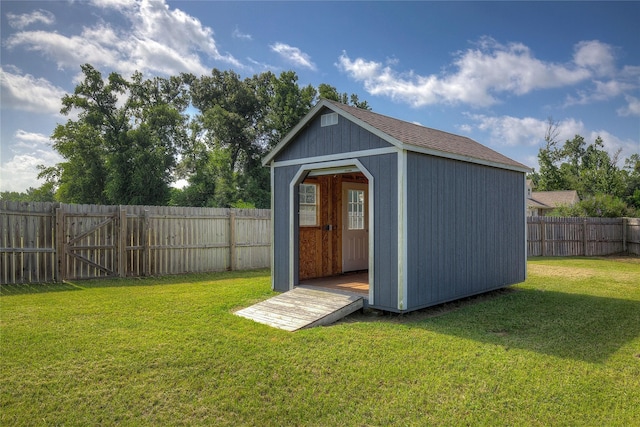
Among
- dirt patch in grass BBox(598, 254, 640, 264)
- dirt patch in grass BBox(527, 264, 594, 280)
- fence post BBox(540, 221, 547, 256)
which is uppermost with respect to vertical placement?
fence post BBox(540, 221, 547, 256)

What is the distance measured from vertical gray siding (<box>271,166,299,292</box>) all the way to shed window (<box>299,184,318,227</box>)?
2.72ft

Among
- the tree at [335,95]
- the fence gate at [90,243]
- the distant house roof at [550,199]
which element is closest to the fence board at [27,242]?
the fence gate at [90,243]

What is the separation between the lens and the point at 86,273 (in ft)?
31.7

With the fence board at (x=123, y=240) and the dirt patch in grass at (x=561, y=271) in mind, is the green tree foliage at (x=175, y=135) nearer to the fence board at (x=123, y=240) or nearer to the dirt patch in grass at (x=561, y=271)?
the fence board at (x=123, y=240)

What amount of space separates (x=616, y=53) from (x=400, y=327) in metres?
21.6

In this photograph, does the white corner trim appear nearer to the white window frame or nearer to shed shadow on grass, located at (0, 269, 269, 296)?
the white window frame

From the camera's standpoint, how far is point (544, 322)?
20.6ft

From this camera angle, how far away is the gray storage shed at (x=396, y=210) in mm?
6430

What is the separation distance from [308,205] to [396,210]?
3.15m

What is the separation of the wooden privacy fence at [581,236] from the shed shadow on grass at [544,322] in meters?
9.37

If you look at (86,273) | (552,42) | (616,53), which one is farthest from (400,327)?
(616,53)

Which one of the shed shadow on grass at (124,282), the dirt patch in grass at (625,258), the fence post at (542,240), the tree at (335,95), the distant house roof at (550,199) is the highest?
the tree at (335,95)

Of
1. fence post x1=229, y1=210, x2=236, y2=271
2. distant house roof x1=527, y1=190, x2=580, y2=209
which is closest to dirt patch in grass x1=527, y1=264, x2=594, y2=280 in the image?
fence post x1=229, y1=210, x2=236, y2=271

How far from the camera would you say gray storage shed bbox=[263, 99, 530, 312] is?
6.43 m
